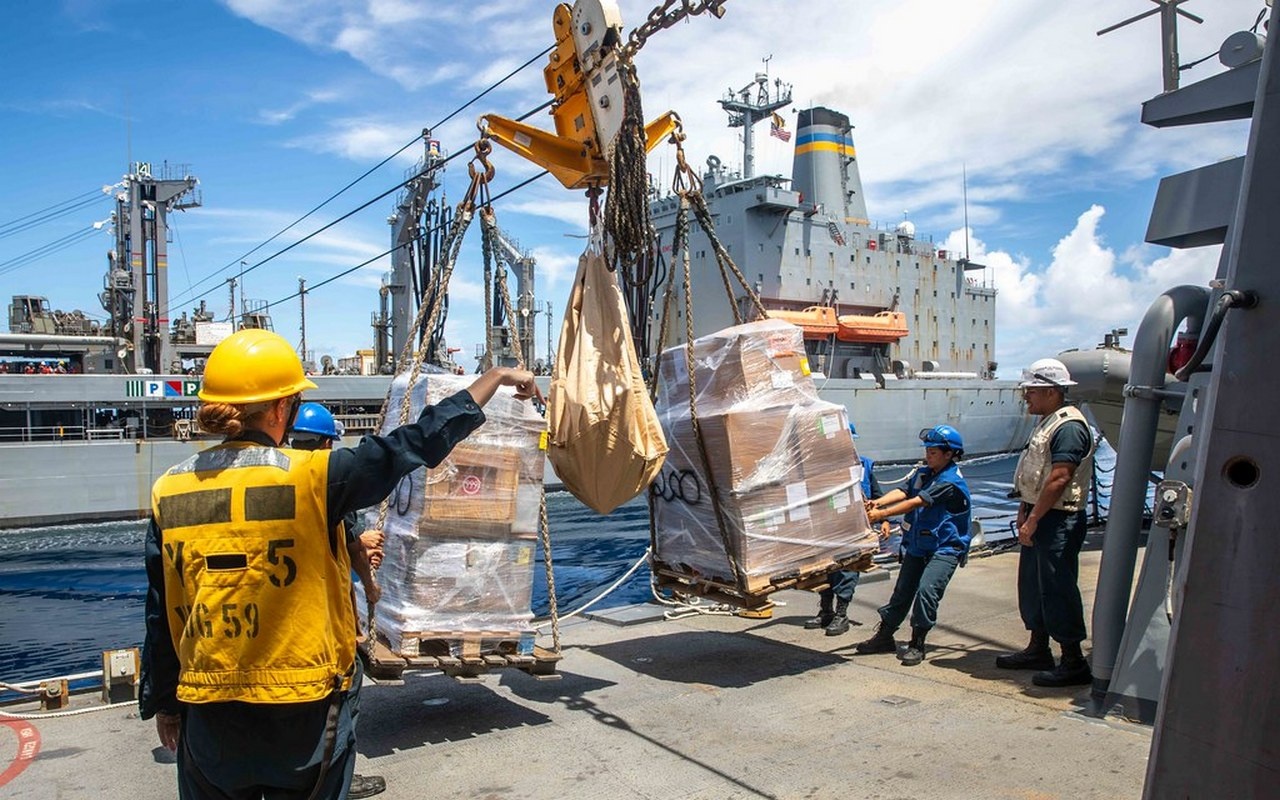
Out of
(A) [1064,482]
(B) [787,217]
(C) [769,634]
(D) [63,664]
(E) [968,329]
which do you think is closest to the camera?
(A) [1064,482]

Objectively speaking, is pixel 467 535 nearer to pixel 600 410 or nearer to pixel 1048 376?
pixel 600 410

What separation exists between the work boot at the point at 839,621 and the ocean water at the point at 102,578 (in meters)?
6.43

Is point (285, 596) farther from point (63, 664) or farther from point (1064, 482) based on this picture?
point (63, 664)

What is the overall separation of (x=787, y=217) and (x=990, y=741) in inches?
1390

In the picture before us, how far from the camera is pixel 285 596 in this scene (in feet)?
7.21

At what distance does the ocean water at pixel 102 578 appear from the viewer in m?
12.2

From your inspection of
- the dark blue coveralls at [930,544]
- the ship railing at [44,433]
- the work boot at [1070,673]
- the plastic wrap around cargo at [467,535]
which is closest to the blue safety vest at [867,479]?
the dark blue coveralls at [930,544]

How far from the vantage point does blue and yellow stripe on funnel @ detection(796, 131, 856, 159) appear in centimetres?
4075

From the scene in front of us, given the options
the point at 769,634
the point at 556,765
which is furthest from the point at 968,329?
the point at 556,765

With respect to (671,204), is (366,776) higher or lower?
lower

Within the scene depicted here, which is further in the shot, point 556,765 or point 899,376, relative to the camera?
point 899,376

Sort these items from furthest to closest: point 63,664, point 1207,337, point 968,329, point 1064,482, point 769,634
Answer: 1. point 968,329
2. point 63,664
3. point 769,634
4. point 1064,482
5. point 1207,337

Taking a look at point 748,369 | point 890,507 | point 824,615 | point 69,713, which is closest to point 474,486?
point 748,369

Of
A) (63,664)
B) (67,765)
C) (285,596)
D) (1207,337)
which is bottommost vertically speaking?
(63,664)
